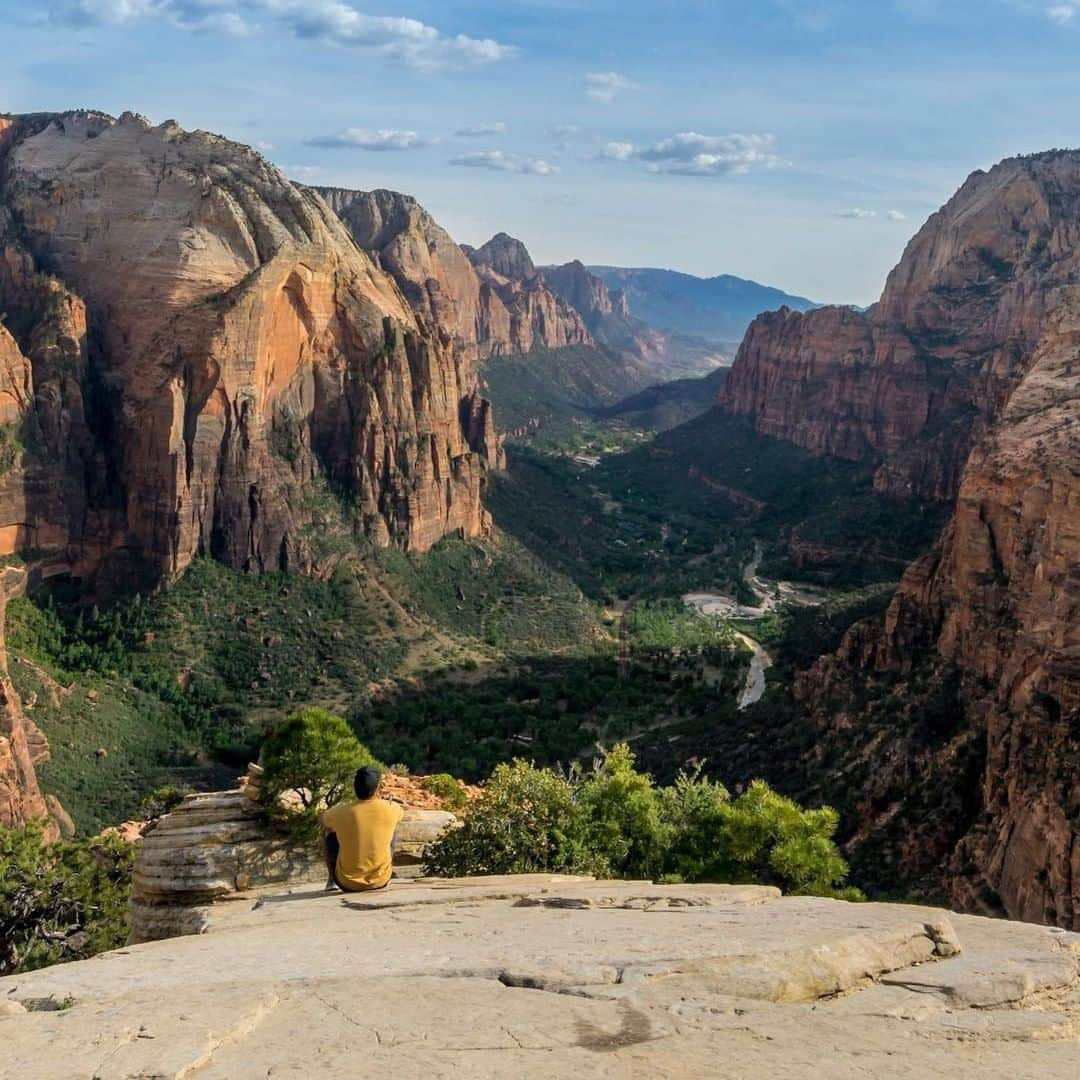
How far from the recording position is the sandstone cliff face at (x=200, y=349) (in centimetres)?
7969

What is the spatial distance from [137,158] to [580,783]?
3103 inches

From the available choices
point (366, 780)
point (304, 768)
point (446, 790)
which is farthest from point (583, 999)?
point (446, 790)

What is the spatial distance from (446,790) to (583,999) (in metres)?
→ 25.4

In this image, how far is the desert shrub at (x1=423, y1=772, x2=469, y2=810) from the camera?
35544 mm

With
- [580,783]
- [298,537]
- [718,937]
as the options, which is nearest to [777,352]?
[298,537]

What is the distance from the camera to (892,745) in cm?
4772

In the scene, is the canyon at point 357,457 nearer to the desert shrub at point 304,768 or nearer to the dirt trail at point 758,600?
the dirt trail at point 758,600

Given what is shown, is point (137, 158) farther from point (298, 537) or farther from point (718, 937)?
point (718, 937)

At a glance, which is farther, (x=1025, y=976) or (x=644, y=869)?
(x=644, y=869)

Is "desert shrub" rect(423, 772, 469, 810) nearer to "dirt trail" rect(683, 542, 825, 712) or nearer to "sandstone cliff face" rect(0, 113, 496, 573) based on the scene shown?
"sandstone cliff face" rect(0, 113, 496, 573)

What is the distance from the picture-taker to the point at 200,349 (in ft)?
262

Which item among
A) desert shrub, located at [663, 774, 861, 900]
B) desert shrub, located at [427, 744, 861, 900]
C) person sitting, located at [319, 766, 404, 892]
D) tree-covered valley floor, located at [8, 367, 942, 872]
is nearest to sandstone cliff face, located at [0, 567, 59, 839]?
tree-covered valley floor, located at [8, 367, 942, 872]

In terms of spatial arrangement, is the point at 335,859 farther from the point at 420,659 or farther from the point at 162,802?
the point at 420,659

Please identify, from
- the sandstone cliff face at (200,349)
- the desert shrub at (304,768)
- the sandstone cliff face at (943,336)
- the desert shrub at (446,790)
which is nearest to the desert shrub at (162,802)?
the desert shrub at (446,790)
